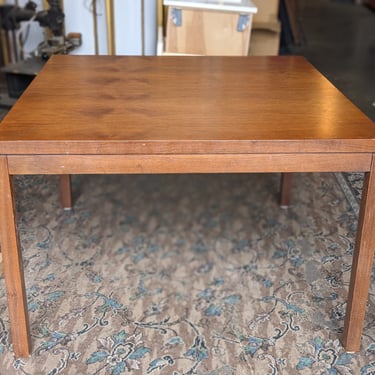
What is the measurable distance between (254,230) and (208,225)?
0.17 m

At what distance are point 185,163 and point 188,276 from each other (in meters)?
0.66

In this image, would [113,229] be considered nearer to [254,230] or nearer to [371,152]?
[254,230]

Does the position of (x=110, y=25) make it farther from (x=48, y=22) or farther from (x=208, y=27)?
(x=208, y=27)

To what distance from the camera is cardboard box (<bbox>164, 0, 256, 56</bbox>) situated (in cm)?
299

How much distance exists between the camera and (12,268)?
1.42m

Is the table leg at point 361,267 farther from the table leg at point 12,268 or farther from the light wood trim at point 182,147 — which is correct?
the table leg at point 12,268

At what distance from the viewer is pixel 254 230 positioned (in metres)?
2.22

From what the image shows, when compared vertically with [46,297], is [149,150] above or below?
above

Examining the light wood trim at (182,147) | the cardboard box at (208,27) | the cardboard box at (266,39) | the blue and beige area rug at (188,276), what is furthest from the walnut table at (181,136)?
the cardboard box at (266,39)

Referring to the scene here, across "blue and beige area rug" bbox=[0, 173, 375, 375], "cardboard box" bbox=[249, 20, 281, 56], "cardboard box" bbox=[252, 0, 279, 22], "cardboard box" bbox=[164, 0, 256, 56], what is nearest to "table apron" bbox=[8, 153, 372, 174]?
"blue and beige area rug" bbox=[0, 173, 375, 375]

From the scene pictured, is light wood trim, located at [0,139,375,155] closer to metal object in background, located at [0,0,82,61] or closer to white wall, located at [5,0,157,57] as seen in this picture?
metal object in background, located at [0,0,82,61]

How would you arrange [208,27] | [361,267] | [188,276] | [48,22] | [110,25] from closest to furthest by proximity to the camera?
[361,267] < [188,276] < [208,27] < [48,22] < [110,25]

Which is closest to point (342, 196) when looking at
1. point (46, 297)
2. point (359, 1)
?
point (46, 297)

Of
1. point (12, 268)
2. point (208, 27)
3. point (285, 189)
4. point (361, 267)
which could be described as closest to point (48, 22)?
point (208, 27)
